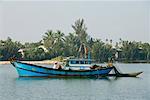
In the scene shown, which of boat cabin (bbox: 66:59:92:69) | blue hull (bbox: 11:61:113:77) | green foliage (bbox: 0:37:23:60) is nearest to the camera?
blue hull (bbox: 11:61:113:77)

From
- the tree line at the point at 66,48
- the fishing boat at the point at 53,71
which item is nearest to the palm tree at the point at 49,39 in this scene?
the tree line at the point at 66,48

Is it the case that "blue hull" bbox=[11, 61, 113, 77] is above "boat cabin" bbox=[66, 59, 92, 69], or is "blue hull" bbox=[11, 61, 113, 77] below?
below

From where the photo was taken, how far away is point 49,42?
75.1 metres

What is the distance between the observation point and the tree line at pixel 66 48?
237 feet

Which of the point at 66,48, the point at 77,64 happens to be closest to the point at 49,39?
the point at 66,48

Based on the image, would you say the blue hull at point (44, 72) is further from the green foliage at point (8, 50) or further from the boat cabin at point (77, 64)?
the green foliage at point (8, 50)

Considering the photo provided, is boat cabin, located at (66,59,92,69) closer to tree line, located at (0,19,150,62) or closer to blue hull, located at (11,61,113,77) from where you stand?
blue hull, located at (11,61,113,77)

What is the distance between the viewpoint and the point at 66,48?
7600cm

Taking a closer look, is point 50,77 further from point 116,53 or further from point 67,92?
point 116,53

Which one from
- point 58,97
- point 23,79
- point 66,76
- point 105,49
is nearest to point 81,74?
point 66,76

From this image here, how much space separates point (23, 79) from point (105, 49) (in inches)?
1745

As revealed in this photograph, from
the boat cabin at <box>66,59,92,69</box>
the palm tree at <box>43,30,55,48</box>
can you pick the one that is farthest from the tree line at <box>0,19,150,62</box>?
the boat cabin at <box>66,59,92,69</box>

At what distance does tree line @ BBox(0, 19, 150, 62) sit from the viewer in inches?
2840

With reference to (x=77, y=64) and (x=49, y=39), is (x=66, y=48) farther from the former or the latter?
(x=77, y=64)
